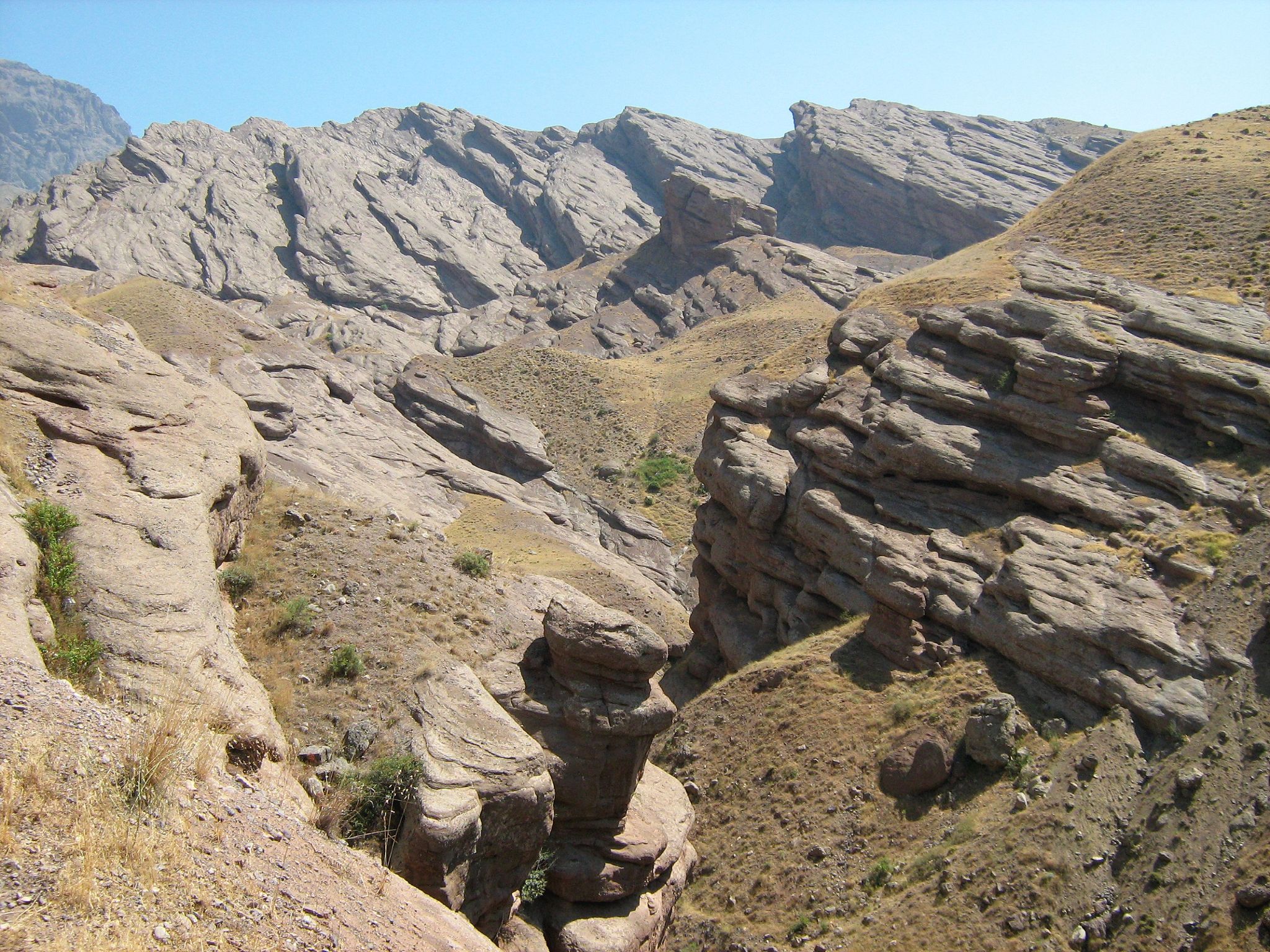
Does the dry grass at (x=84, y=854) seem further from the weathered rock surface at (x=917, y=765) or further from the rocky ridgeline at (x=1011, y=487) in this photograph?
the rocky ridgeline at (x=1011, y=487)

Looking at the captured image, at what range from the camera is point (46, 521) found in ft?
35.0

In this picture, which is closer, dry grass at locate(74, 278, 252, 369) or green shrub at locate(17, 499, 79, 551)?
green shrub at locate(17, 499, 79, 551)

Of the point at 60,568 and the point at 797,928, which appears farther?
the point at 797,928

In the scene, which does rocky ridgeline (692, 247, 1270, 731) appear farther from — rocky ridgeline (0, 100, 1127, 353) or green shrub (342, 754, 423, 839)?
rocky ridgeline (0, 100, 1127, 353)

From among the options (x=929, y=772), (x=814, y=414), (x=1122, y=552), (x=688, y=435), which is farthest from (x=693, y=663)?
(x=688, y=435)

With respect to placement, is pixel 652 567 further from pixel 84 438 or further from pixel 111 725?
pixel 111 725

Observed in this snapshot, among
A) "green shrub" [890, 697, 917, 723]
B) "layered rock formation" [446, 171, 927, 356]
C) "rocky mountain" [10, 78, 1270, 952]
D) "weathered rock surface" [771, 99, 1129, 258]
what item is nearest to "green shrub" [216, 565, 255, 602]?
"rocky mountain" [10, 78, 1270, 952]

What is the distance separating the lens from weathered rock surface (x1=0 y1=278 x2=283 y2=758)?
32.5ft

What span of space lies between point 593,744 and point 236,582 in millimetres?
6631

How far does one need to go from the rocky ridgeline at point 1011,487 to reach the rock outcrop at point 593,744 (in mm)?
9855

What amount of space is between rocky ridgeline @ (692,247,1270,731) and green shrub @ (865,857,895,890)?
5.51m

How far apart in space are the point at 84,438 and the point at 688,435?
50511 mm

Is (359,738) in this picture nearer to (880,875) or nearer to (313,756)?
(313,756)

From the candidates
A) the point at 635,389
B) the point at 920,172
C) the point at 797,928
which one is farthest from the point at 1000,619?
the point at 920,172
